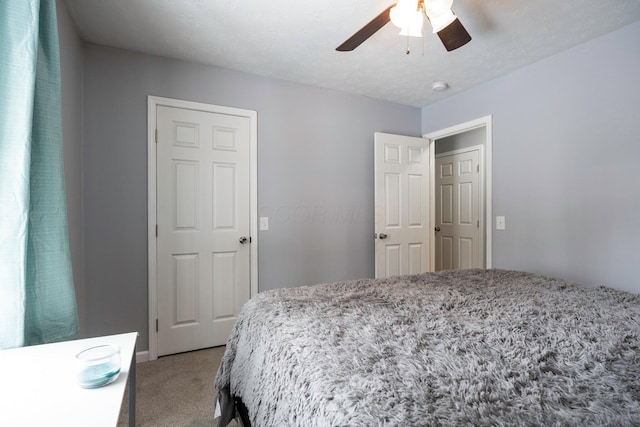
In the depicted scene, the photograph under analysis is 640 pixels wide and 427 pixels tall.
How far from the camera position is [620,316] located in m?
1.19

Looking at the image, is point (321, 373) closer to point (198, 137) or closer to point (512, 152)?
point (198, 137)

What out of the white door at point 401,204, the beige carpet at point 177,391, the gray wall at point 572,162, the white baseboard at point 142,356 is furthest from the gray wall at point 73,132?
the gray wall at point 572,162

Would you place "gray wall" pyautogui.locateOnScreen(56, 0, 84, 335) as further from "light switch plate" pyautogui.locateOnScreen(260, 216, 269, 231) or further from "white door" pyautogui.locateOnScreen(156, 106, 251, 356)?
"light switch plate" pyautogui.locateOnScreen(260, 216, 269, 231)

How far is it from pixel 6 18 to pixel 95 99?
1.35 m

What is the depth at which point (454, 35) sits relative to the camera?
5.43ft

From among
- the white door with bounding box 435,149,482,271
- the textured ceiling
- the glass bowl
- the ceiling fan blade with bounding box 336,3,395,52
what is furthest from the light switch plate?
the white door with bounding box 435,149,482,271

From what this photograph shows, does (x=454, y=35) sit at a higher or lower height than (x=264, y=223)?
higher

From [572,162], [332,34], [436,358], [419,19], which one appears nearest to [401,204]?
[572,162]

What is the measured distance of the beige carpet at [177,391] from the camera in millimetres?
1688

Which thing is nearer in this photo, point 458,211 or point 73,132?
point 73,132

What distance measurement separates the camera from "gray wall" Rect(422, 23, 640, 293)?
78.2 inches

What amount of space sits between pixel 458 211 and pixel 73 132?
4.19 metres

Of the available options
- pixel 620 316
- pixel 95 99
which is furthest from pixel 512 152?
pixel 95 99

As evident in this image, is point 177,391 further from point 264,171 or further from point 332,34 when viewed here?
point 332,34
